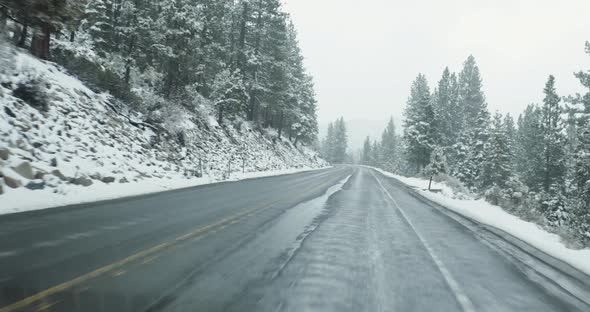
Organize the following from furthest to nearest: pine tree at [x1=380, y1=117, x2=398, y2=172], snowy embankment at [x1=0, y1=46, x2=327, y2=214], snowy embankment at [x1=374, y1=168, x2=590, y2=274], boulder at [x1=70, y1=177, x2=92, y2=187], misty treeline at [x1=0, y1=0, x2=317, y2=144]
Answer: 1. pine tree at [x1=380, y1=117, x2=398, y2=172]
2. misty treeline at [x1=0, y1=0, x2=317, y2=144]
3. boulder at [x1=70, y1=177, x2=92, y2=187]
4. snowy embankment at [x1=0, y1=46, x2=327, y2=214]
5. snowy embankment at [x1=374, y1=168, x2=590, y2=274]

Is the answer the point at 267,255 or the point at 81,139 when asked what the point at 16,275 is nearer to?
the point at 267,255

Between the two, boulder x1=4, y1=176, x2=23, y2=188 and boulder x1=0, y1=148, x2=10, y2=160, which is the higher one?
boulder x1=0, y1=148, x2=10, y2=160

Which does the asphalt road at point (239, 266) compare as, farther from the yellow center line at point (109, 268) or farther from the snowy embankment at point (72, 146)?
the snowy embankment at point (72, 146)

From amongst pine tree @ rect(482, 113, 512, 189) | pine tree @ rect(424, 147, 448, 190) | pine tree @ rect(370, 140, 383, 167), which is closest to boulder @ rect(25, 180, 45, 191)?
pine tree @ rect(424, 147, 448, 190)

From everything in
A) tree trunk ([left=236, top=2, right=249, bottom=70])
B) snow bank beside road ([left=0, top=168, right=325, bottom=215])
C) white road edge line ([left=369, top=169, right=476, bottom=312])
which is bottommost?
snow bank beside road ([left=0, top=168, right=325, bottom=215])

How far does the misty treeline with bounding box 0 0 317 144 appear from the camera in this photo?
13428mm

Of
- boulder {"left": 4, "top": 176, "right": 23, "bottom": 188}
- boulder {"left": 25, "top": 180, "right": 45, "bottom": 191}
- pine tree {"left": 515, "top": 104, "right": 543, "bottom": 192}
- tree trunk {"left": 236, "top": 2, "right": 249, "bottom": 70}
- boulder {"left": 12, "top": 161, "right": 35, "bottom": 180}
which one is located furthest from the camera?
pine tree {"left": 515, "top": 104, "right": 543, "bottom": 192}

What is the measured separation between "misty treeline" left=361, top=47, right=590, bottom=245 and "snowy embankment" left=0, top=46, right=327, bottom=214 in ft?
48.8

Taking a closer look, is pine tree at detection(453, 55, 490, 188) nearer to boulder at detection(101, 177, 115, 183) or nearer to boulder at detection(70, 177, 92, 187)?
boulder at detection(101, 177, 115, 183)

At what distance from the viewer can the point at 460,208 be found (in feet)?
45.7

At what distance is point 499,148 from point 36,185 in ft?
130

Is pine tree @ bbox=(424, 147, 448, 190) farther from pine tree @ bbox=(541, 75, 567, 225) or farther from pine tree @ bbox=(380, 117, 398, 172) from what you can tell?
pine tree @ bbox=(380, 117, 398, 172)

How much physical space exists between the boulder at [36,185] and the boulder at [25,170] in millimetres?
170

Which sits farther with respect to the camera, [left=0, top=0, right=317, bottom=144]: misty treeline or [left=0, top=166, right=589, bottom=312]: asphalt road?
[left=0, top=0, right=317, bottom=144]: misty treeline
